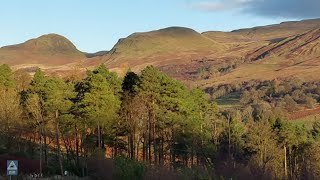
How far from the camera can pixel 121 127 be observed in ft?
181

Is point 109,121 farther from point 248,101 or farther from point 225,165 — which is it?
point 248,101

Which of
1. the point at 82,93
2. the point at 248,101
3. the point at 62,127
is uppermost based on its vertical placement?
the point at 82,93

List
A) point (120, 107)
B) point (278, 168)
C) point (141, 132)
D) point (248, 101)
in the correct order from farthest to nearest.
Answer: point (248, 101) < point (278, 168) < point (141, 132) < point (120, 107)

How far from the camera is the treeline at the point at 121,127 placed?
48.9 meters

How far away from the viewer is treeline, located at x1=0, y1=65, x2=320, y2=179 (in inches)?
1925

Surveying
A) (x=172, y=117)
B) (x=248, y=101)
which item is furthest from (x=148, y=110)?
(x=248, y=101)

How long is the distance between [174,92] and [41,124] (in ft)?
47.4

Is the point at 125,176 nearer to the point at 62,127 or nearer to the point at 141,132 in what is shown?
the point at 62,127

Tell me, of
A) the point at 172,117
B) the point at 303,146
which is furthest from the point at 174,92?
the point at 303,146

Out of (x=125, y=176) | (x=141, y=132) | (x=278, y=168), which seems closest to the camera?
(x=125, y=176)

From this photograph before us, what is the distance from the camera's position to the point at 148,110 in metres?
54.4

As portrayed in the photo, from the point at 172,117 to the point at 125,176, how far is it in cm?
1697

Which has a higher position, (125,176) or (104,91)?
(104,91)

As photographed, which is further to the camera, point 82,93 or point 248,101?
point 248,101
